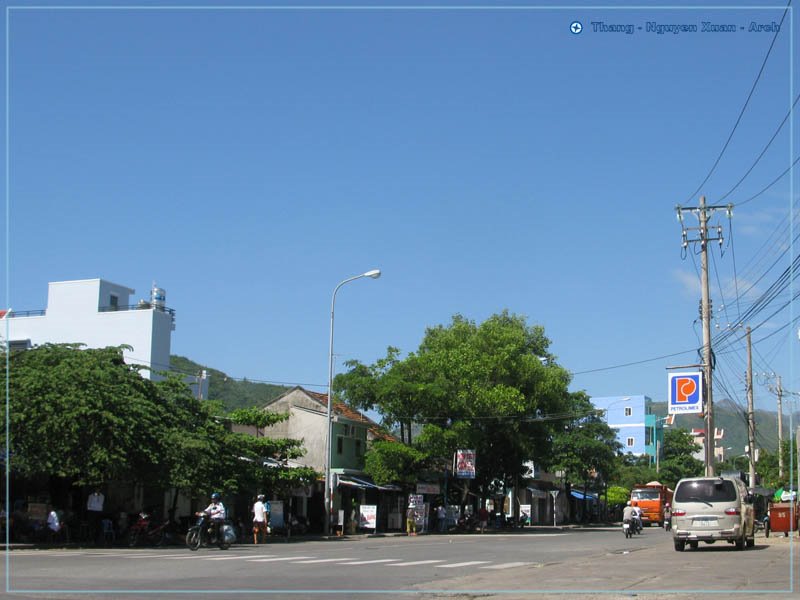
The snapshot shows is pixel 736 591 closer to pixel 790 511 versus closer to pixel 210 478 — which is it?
pixel 790 511

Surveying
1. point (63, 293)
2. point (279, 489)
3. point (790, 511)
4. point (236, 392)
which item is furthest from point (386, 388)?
point (236, 392)

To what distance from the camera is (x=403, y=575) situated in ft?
58.3

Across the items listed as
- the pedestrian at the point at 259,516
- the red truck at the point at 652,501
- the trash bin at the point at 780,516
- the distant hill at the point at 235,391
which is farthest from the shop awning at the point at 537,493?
the pedestrian at the point at 259,516

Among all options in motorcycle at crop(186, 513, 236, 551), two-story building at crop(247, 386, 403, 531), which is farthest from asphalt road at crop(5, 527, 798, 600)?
two-story building at crop(247, 386, 403, 531)

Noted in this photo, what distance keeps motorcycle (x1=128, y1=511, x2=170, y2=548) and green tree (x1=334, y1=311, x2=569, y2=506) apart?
64.8 feet

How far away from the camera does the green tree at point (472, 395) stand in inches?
1969

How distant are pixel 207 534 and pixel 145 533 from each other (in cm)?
377

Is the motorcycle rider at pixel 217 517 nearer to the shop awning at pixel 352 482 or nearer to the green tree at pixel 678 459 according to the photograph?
the shop awning at pixel 352 482

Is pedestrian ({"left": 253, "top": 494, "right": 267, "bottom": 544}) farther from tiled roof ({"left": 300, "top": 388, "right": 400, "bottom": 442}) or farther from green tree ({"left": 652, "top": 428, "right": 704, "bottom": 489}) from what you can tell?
green tree ({"left": 652, "top": 428, "right": 704, "bottom": 489})

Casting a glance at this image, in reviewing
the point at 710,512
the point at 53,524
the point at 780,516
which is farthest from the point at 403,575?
the point at 780,516

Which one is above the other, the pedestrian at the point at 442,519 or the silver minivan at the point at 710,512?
the silver minivan at the point at 710,512

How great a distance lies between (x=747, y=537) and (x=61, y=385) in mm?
20635

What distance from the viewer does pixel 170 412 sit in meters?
32.0

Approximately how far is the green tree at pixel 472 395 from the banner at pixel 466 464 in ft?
2.35
